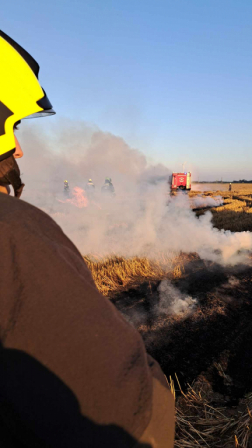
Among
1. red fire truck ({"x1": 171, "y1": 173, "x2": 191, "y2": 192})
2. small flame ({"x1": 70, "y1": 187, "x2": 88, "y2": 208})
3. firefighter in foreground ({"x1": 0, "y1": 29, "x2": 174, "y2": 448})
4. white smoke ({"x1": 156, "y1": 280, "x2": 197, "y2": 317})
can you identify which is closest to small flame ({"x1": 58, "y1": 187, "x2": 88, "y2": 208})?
small flame ({"x1": 70, "y1": 187, "x2": 88, "y2": 208})

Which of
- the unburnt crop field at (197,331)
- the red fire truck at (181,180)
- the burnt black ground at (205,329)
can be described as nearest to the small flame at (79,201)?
the unburnt crop field at (197,331)

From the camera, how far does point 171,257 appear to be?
7.12 meters

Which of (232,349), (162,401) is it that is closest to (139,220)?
(232,349)

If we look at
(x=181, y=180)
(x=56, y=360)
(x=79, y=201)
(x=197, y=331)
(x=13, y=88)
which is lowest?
(x=197, y=331)

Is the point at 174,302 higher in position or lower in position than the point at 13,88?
lower

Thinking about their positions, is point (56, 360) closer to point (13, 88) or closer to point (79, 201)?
point (13, 88)

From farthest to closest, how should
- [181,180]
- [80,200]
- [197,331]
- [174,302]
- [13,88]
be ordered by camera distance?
[181,180]
[80,200]
[174,302]
[197,331]
[13,88]

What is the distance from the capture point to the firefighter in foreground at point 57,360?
535mm

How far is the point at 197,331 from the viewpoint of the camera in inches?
156

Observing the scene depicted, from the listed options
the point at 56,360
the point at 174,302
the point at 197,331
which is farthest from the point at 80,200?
the point at 56,360

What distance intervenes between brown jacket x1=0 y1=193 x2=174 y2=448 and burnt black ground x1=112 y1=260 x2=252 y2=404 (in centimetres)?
277

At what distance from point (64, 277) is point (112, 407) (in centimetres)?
27

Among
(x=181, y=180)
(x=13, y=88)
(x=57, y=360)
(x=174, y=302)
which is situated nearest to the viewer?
(x=57, y=360)

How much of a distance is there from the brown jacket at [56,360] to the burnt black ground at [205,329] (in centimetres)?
277
